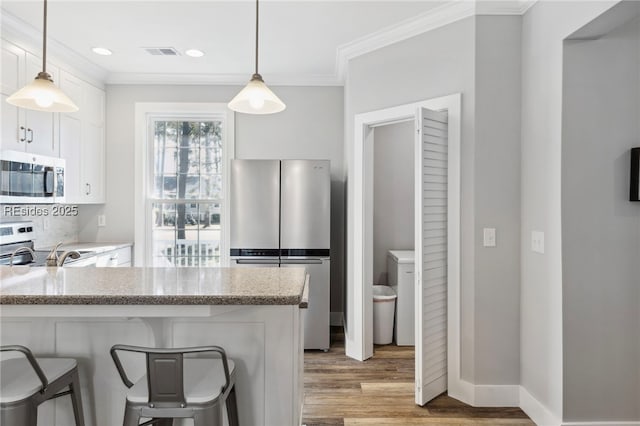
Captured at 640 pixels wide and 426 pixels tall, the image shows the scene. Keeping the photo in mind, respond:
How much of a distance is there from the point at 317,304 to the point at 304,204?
2.98ft

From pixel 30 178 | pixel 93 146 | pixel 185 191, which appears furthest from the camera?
pixel 185 191

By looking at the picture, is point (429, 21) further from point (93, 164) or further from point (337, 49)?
point (93, 164)

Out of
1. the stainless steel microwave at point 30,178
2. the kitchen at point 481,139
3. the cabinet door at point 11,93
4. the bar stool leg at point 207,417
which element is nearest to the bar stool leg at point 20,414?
the bar stool leg at point 207,417

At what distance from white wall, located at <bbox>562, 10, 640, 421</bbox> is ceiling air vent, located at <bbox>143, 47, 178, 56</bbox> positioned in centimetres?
298

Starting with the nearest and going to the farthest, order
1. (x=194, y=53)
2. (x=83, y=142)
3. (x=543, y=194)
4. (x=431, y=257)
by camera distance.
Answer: (x=543, y=194) → (x=431, y=257) → (x=194, y=53) → (x=83, y=142)

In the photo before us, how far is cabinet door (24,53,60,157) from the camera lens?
3.14 m

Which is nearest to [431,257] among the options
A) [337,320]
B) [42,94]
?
[337,320]

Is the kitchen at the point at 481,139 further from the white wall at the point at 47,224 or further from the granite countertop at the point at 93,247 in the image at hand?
the granite countertop at the point at 93,247

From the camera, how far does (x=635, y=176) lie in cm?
209

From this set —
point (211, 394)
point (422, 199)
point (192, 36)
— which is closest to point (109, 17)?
point (192, 36)

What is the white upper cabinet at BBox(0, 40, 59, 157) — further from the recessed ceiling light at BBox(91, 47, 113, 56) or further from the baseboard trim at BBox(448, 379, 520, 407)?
the baseboard trim at BBox(448, 379, 520, 407)

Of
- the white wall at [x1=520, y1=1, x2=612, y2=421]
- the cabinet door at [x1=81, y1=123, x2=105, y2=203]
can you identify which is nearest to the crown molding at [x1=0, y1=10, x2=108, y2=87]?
the cabinet door at [x1=81, y1=123, x2=105, y2=203]

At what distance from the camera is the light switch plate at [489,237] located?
2635 millimetres

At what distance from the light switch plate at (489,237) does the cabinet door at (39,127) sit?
339cm
